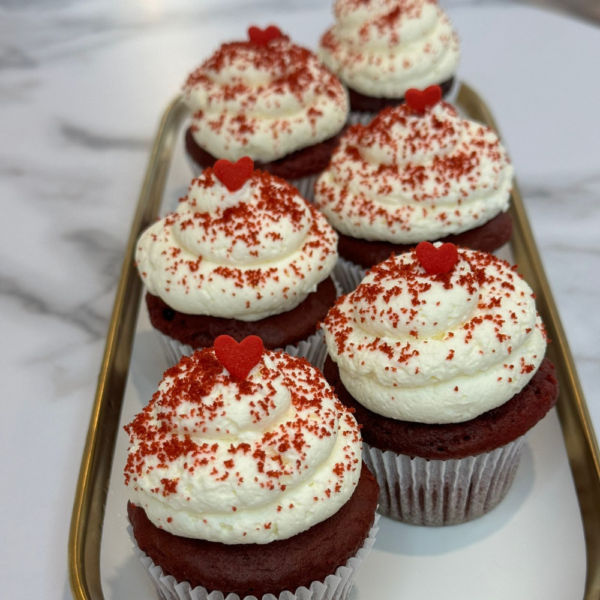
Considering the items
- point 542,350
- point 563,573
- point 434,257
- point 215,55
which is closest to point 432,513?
point 563,573

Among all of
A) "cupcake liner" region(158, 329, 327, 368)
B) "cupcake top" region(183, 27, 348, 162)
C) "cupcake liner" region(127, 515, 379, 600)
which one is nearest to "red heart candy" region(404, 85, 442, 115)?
"cupcake top" region(183, 27, 348, 162)

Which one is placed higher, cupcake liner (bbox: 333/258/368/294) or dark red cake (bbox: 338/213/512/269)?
dark red cake (bbox: 338/213/512/269)

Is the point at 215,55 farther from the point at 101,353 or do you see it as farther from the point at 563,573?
the point at 563,573

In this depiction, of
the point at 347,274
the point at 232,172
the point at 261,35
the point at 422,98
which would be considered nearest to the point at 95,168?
the point at 261,35

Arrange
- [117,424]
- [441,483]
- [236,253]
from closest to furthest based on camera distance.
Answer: [441,483], [236,253], [117,424]

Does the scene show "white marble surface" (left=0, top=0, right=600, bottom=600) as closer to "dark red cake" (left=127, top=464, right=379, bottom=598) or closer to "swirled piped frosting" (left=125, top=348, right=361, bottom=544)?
"dark red cake" (left=127, top=464, right=379, bottom=598)

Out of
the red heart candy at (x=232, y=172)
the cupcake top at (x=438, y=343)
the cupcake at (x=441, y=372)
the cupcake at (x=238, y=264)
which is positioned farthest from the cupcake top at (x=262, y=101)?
the cupcake top at (x=438, y=343)

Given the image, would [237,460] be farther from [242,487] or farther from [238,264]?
[238,264]
